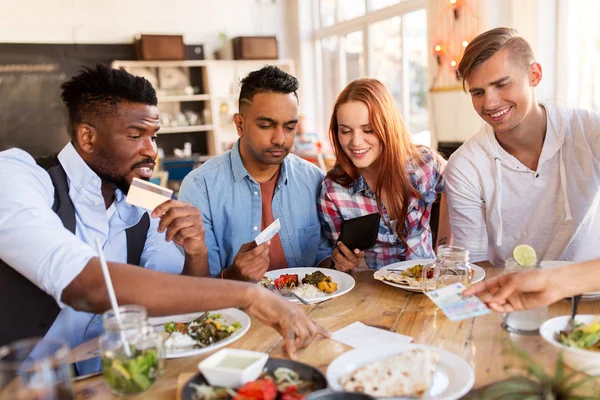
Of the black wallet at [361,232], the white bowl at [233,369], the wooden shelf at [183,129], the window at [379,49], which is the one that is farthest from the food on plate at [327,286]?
the wooden shelf at [183,129]

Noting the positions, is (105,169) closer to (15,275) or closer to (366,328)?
(15,275)

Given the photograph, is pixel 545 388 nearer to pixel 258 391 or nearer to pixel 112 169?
pixel 258 391

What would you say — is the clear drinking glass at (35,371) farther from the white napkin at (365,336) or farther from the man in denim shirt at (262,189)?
the man in denim shirt at (262,189)

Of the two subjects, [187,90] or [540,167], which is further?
[187,90]

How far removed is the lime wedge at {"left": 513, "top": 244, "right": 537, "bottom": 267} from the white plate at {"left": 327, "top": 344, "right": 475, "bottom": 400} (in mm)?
380

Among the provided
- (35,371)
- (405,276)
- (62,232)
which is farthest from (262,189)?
(35,371)

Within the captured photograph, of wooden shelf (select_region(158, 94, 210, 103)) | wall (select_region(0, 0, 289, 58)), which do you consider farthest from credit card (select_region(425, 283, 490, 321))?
wall (select_region(0, 0, 289, 58))

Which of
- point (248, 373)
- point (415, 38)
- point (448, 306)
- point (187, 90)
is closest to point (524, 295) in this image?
point (448, 306)

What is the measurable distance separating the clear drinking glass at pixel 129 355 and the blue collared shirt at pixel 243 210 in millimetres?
1335

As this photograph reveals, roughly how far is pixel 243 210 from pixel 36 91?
5133 mm

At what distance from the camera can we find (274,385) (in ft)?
3.46

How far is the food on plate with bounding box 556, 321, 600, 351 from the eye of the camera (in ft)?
3.75

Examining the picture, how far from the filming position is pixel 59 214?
1.57 metres

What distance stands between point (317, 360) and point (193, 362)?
31cm
